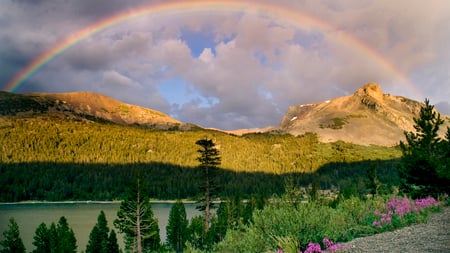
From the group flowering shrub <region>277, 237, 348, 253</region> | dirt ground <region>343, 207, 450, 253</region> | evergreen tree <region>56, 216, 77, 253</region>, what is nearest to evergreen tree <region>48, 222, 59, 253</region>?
evergreen tree <region>56, 216, 77, 253</region>

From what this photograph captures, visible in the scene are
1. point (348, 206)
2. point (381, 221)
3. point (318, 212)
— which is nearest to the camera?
point (318, 212)

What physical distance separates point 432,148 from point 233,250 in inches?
1467

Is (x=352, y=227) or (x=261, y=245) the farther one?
(x=352, y=227)

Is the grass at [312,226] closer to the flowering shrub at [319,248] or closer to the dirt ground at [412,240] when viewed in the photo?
the flowering shrub at [319,248]

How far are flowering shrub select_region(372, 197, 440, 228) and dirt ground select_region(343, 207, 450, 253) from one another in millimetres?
538

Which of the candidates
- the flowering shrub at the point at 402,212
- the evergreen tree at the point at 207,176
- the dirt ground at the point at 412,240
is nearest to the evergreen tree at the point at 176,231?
the evergreen tree at the point at 207,176

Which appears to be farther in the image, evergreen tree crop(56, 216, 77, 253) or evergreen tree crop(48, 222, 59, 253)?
evergreen tree crop(48, 222, 59, 253)

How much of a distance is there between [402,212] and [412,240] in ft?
11.5

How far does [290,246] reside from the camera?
9203 millimetres

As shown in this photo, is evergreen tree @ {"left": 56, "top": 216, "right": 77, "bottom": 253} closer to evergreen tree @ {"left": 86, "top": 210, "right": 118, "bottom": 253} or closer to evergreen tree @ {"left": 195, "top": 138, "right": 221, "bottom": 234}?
evergreen tree @ {"left": 86, "top": 210, "right": 118, "bottom": 253}

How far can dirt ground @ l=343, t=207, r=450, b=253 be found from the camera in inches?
352

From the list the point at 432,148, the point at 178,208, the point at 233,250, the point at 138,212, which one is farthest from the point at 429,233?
the point at 178,208

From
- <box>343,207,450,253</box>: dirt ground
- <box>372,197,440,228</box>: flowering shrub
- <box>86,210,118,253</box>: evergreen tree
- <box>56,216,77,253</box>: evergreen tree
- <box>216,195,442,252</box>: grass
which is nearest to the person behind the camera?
<box>343,207,450,253</box>: dirt ground

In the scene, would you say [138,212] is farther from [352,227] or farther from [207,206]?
[352,227]
